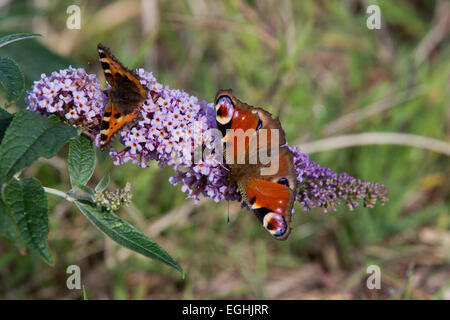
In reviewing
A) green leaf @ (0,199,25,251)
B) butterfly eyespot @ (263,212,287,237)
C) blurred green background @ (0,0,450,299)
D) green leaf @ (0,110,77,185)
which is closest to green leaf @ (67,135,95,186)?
green leaf @ (0,110,77,185)

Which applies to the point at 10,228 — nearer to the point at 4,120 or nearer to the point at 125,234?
the point at 125,234

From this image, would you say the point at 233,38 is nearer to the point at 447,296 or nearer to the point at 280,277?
the point at 280,277

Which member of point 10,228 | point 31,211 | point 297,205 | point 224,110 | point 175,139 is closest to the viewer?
point 10,228

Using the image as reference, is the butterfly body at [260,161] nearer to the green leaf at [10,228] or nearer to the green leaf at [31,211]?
the green leaf at [31,211]

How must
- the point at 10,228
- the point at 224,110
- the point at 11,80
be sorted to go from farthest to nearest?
1. the point at 224,110
2. the point at 11,80
3. the point at 10,228

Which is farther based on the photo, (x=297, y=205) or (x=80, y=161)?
(x=297, y=205)

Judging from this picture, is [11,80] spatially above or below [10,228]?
above

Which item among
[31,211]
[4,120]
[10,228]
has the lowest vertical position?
[10,228]

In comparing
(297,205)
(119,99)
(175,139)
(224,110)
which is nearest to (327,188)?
(224,110)
